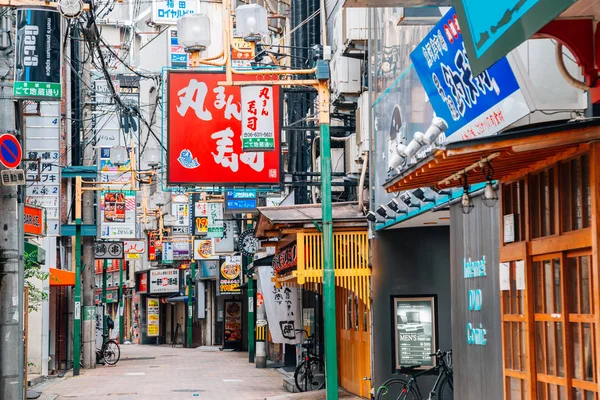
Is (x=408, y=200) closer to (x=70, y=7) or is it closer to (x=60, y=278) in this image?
(x=70, y=7)

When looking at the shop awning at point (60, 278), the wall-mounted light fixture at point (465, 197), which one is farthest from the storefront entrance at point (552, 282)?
the shop awning at point (60, 278)

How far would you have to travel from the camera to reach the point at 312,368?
2570cm

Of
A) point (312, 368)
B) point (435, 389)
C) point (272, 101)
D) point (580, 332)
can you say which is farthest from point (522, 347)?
point (312, 368)

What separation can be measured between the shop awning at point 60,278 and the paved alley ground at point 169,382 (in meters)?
3.08

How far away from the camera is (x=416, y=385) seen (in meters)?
17.7

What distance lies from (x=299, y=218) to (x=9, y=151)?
19.2ft

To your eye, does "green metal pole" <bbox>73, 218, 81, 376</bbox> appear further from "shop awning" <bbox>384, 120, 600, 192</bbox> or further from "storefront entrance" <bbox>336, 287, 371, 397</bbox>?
"shop awning" <bbox>384, 120, 600, 192</bbox>

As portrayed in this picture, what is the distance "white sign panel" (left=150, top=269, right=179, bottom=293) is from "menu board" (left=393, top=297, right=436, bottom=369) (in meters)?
51.1

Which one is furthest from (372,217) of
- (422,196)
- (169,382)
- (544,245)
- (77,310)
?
(77,310)

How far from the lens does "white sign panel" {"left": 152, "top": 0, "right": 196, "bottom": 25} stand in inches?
1586

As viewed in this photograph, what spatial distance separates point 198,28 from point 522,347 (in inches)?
406

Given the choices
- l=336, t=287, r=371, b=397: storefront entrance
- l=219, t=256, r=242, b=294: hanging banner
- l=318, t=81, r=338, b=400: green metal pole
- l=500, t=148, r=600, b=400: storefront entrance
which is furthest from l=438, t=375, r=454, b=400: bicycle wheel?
l=219, t=256, r=242, b=294: hanging banner

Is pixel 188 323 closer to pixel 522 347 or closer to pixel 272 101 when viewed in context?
pixel 272 101

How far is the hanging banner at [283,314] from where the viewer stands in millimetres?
27594
